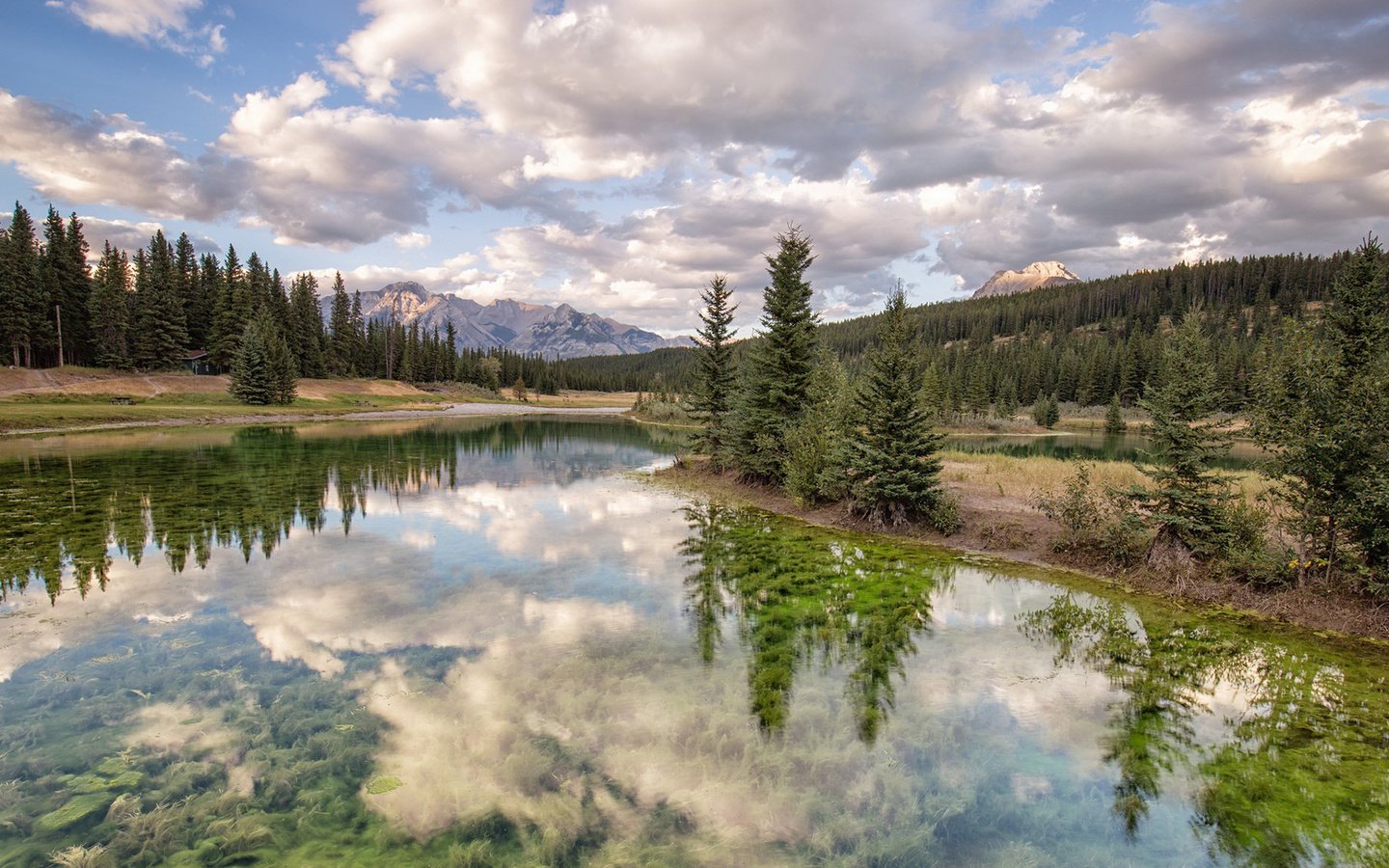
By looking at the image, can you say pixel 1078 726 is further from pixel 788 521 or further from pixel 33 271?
pixel 33 271

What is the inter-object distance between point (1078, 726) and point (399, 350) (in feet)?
476

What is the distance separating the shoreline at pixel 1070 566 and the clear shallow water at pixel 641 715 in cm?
129

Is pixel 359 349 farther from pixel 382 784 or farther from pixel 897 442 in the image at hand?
pixel 382 784

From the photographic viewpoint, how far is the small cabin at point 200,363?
287 ft

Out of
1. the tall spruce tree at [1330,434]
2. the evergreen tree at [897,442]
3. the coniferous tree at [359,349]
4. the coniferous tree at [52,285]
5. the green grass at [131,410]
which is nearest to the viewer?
the tall spruce tree at [1330,434]

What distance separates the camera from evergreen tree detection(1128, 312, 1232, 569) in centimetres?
1502

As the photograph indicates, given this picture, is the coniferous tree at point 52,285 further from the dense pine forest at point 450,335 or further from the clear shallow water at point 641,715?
the clear shallow water at point 641,715

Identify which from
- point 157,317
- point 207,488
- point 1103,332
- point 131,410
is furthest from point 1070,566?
point 1103,332

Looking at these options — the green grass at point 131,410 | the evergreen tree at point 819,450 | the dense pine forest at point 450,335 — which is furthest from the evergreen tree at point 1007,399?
the green grass at point 131,410

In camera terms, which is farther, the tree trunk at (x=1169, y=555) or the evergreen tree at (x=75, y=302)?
the evergreen tree at (x=75, y=302)

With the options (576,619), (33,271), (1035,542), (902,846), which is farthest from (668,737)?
(33,271)

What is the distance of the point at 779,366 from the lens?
28797mm

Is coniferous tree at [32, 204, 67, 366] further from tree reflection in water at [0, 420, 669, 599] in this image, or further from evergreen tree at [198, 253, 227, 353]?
tree reflection in water at [0, 420, 669, 599]

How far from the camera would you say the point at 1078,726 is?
355 inches
